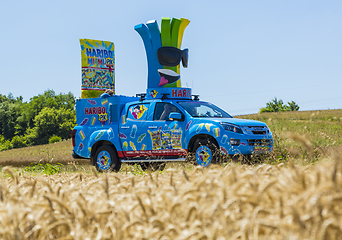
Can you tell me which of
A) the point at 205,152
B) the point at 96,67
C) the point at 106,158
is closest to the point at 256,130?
the point at 205,152

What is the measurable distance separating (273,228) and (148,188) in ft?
2.84

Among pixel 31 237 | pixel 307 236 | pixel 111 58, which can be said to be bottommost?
pixel 31 237

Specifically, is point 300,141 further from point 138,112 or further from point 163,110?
point 138,112

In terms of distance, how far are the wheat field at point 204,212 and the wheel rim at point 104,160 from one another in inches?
352

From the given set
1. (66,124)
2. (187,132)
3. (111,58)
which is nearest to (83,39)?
(111,58)

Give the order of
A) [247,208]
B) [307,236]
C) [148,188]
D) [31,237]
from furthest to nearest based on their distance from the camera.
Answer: [148,188]
[31,237]
[247,208]
[307,236]

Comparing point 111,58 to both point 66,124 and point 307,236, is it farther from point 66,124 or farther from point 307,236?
point 66,124

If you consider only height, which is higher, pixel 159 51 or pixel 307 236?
pixel 159 51

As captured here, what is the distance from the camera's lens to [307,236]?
136 cm

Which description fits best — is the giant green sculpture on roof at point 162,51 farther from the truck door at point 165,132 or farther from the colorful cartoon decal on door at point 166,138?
the colorful cartoon decal on door at point 166,138

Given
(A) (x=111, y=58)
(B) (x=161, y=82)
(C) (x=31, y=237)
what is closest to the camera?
(C) (x=31, y=237)

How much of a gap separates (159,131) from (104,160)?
76.9 inches

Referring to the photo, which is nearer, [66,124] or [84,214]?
[84,214]

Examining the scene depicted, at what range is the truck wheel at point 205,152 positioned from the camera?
29.2 ft
